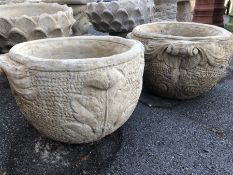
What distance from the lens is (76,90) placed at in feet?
3.53

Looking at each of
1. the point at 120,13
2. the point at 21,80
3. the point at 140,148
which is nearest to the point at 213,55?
the point at 140,148

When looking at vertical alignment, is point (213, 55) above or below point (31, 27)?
below

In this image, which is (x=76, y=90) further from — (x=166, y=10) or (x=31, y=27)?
(x=166, y=10)

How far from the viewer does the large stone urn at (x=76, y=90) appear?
1059mm

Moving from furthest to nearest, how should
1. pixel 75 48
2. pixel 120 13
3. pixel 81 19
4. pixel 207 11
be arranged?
pixel 207 11 < pixel 81 19 < pixel 120 13 < pixel 75 48

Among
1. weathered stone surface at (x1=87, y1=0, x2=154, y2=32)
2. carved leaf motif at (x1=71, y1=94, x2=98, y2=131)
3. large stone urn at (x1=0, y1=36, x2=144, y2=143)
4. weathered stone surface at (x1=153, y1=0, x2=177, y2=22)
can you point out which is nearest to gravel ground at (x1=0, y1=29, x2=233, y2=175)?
large stone urn at (x1=0, y1=36, x2=144, y2=143)

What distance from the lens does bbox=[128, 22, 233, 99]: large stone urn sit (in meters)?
1.52

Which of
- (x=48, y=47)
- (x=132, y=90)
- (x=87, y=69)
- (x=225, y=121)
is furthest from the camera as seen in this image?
(x=225, y=121)

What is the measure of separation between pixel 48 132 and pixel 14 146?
255 millimetres

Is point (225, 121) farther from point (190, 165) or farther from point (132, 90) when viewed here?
point (132, 90)

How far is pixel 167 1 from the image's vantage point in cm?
321

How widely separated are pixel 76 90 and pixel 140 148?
486 millimetres

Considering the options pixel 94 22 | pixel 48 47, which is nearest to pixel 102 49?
pixel 48 47

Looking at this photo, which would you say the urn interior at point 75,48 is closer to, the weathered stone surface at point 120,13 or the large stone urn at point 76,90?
the large stone urn at point 76,90
